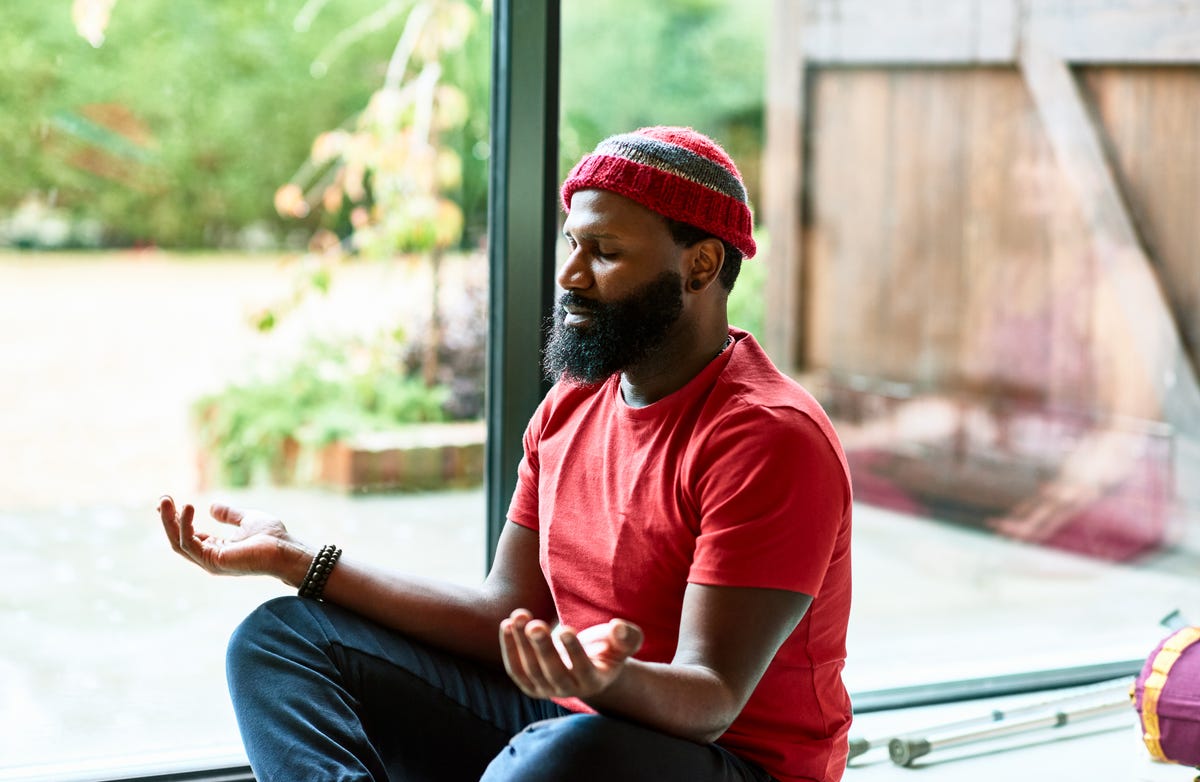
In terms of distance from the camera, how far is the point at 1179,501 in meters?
3.49

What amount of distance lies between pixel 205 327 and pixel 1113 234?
2.25 metres

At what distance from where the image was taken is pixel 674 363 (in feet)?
5.70

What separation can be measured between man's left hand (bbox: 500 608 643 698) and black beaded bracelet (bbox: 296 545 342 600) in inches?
20.1

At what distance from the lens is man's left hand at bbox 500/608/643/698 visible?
134 cm

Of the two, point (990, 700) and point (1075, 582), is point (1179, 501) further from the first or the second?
point (990, 700)

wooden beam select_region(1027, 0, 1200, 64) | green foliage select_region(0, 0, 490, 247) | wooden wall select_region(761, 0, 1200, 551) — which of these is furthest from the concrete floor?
wooden beam select_region(1027, 0, 1200, 64)

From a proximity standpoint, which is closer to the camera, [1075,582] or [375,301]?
[375,301]

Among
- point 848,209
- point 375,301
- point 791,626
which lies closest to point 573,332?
point 791,626

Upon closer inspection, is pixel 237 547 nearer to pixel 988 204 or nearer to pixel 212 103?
pixel 212 103

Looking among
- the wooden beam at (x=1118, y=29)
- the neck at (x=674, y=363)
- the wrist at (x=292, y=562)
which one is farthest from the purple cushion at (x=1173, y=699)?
the wooden beam at (x=1118, y=29)

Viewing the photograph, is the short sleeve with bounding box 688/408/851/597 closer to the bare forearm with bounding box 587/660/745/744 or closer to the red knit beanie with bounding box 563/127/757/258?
the bare forearm with bounding box 587/660/745/744

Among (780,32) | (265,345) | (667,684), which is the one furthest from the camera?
(780,32)

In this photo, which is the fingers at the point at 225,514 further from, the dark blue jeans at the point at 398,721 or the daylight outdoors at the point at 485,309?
the daylight outdoors at the point at 485,309

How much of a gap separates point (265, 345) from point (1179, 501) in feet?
7.64
